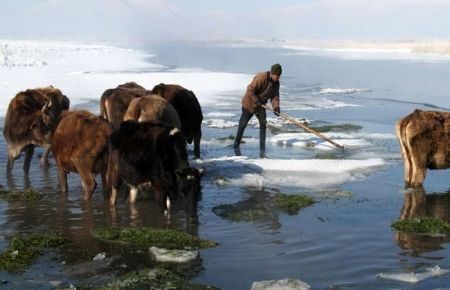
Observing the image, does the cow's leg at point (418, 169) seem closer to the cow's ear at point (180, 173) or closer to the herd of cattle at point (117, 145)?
the herd of cattle at point (117, 145)

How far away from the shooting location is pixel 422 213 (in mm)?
9758

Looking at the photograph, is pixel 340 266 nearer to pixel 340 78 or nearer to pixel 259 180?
pixel 259 180

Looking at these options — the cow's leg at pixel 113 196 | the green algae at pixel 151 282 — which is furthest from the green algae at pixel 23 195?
the green algae at pixel 151 282

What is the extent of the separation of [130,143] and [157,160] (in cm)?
51

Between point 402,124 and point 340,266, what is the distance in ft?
15.1

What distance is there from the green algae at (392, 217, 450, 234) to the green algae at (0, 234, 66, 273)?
14.2ft

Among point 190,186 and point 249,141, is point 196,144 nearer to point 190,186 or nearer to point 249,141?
point 249,141

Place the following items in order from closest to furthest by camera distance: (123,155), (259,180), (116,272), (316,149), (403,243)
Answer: (116,272) → (403,243) → (123,155) → (259,180) → (316,149)

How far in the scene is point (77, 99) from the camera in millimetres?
25547

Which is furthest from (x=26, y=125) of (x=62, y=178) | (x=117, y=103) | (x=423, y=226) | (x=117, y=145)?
(x=423, y=226)

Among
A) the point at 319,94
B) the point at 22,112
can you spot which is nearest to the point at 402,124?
the point at 22,112

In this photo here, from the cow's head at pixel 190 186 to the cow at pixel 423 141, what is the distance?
412 centimetres

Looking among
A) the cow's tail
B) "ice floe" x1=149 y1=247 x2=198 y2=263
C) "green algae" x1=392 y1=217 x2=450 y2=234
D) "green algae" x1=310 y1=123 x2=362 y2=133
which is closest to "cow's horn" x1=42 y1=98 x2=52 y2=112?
"ice floe" x1=149 y1=247 x2=198 y2=263

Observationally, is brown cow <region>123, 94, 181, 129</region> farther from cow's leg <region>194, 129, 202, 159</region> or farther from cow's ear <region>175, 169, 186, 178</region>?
cow's leg <region>194, 129, 202, 159</region>
